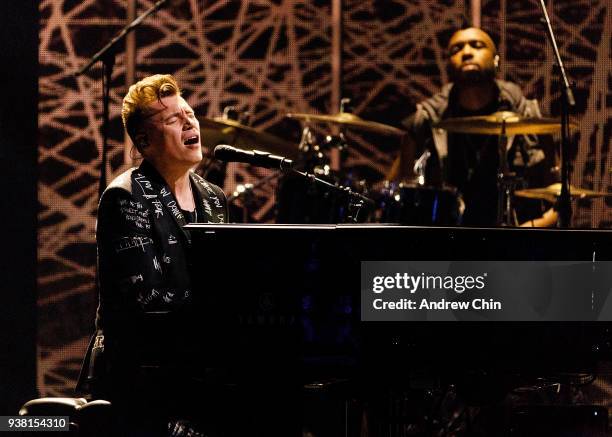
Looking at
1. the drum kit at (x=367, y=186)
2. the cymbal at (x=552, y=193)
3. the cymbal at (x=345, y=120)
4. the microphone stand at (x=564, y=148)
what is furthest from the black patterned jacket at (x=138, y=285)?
the cymbal at (x=552, y=193)

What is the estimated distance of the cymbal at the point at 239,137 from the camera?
6051mm

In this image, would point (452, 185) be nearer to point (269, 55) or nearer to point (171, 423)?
point (269, 55)

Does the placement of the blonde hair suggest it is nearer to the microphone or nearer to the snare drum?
the microphone

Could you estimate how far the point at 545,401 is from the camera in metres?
5.78

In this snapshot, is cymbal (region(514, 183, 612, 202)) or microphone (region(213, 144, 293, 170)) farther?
cymbal (region(514, 183, 612, 202))

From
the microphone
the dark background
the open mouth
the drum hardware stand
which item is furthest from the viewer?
the dark background

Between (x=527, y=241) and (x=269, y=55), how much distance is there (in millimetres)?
4735

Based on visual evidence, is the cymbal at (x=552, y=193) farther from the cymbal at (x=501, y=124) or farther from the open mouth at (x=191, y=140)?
the open mouth at (x=191, y=140)

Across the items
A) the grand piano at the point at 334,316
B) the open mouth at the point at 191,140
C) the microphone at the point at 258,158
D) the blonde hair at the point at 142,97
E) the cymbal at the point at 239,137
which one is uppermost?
the cymbal at the point at 239,137

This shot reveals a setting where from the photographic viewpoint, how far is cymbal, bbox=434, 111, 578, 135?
5863 millimetres

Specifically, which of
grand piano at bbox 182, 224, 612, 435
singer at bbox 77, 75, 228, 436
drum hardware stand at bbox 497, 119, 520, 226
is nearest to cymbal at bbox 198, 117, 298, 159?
drum hardware stand at bbox 497, 119, 520, 226

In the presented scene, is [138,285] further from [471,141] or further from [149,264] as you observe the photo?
[471,141]

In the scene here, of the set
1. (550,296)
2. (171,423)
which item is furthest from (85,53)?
(550,296)

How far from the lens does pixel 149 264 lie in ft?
9.53
